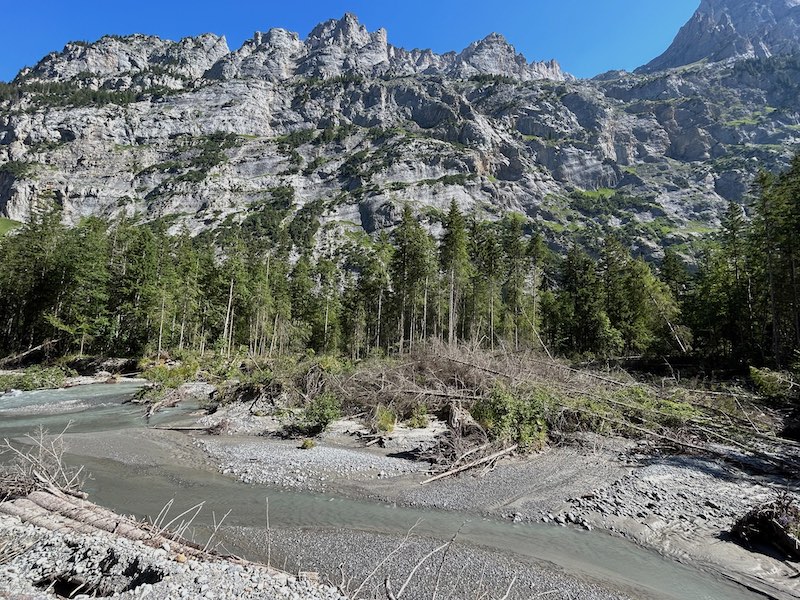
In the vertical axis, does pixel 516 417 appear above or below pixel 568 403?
below

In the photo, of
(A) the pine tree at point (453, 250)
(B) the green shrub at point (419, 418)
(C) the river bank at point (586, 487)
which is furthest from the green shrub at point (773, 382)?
(A) the pine tree at point (453, 250)

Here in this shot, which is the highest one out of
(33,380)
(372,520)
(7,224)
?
(7,224)

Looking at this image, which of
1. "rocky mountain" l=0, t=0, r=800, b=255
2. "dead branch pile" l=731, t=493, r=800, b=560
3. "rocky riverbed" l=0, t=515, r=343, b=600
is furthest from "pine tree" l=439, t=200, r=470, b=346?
"rocky mountain" l=0, t=0, r=800, b=255

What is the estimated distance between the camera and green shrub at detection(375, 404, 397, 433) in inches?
668

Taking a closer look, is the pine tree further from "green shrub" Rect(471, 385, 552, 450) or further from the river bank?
the river bank

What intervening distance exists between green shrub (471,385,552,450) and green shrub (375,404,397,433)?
11.7ft

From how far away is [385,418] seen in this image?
56.9ft

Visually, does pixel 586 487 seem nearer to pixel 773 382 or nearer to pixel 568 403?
pixel 568 403

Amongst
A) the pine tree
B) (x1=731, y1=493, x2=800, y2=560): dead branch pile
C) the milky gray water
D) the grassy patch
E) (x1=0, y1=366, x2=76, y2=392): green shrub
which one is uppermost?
the grassy patch

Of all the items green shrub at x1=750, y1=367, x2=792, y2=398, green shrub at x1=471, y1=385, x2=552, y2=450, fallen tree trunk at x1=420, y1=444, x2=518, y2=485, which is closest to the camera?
fallen tree trunk at x1=420, y1=444, x2=518, y2=485

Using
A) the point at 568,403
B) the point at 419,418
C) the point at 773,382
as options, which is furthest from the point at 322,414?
the point at 773,382

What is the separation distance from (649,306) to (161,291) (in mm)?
50316

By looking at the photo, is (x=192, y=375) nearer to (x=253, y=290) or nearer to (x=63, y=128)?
(x=253, y=290)

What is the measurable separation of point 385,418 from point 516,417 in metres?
5.45
